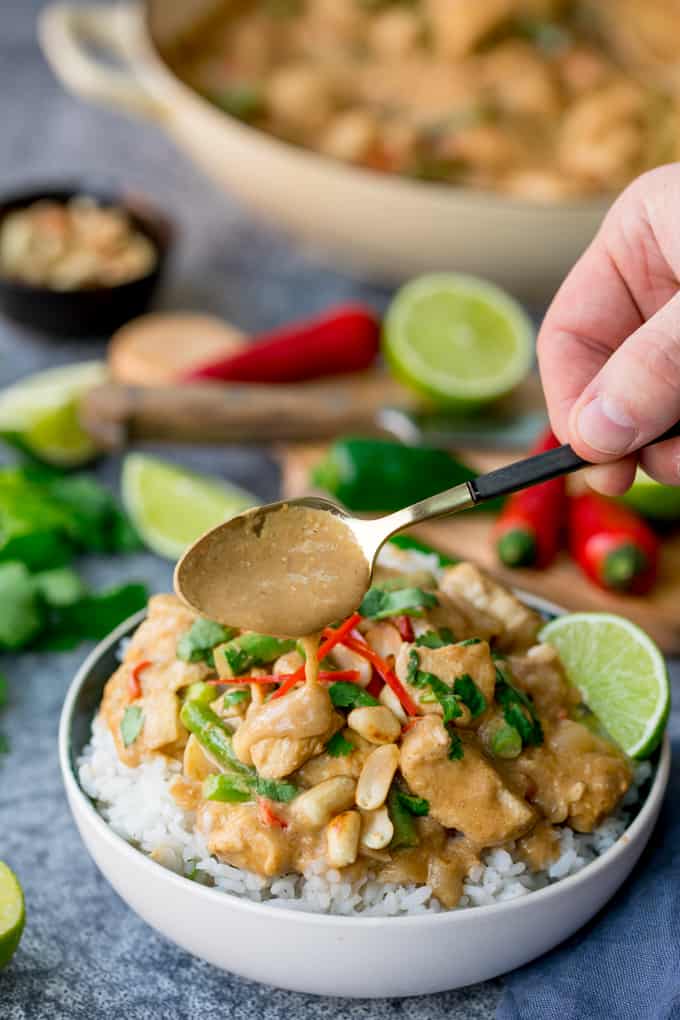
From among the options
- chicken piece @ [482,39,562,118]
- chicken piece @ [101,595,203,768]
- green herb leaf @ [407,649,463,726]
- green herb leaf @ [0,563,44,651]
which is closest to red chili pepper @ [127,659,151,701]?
chicken piece @ [101,595,203,768]

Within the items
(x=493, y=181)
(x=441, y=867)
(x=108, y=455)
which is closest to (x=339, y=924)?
(x=441, y=867)

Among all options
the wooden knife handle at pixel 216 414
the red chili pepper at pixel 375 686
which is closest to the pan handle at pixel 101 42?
the wooden knife handle at pixel 216 414

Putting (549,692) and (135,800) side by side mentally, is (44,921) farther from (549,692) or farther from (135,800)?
(549,692)

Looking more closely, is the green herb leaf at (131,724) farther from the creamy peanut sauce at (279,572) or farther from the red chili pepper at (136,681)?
the creamy peanut sauce at (279,572)

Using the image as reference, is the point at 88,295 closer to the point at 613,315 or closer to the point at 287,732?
the point at 613,315

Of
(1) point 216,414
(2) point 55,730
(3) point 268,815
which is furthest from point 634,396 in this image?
(1) point 216,414

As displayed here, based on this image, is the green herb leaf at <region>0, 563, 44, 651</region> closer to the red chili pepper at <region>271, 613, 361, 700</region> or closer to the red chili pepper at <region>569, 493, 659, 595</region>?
the red chili pepper at <region>271, 613, 361, 700</region>

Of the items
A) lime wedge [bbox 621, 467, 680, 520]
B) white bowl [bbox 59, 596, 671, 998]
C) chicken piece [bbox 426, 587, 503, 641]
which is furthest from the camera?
lime wedge [bbox 621, 467, 680, 520]
